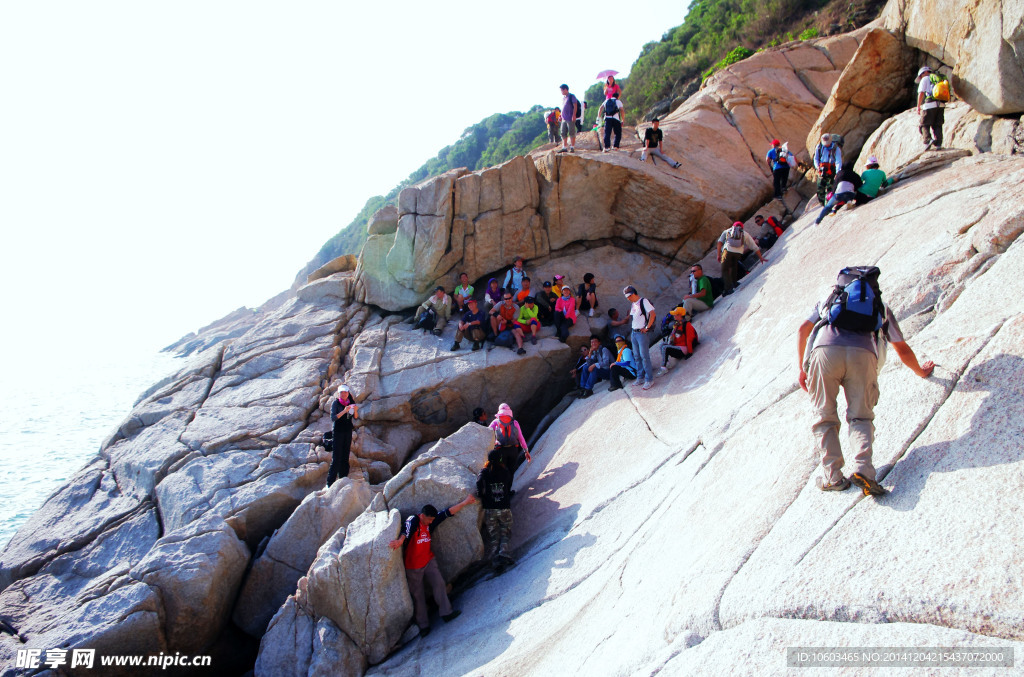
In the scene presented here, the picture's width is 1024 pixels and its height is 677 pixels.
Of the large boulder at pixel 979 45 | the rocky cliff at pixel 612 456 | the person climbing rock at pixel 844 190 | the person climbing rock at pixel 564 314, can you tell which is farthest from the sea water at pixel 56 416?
the large boulder at pixel 979 45

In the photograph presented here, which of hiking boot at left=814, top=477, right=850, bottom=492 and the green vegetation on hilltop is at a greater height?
the green vegetation on hilltop

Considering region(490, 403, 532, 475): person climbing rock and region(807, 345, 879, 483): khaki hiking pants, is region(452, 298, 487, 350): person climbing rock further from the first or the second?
region(807, 345, 879, 483): khaki hiking pants

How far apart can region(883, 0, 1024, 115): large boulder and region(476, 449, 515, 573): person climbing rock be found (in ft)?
37.0

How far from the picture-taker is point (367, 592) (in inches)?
307

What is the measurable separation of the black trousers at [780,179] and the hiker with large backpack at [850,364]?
1256cm

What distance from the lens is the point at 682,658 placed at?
448 centimetres

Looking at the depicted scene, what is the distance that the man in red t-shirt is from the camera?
798 cm

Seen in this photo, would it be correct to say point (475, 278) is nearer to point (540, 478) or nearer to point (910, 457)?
point (540, 478)

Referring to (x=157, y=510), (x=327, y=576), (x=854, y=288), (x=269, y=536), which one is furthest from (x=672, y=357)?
(x=157, y=510)

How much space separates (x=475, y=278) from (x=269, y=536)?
26.9 ft

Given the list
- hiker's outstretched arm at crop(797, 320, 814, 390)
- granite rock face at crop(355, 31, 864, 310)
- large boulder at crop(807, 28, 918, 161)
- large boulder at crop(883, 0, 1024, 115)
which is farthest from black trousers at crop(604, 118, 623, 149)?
hiker's outstretched arm at crop(797, 320, 814, 390)

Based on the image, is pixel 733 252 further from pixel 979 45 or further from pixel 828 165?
pixel 979 45

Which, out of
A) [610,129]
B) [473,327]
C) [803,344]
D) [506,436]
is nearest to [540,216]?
[610,129]

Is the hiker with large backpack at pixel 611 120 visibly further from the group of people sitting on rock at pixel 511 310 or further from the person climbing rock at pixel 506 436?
the person climbing rock at pixel 506 436
